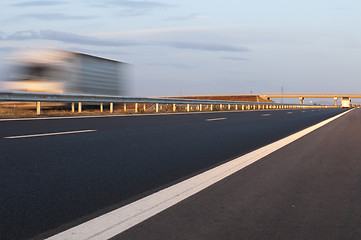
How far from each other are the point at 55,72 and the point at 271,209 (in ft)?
67.8

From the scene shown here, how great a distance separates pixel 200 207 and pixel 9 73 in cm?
2102

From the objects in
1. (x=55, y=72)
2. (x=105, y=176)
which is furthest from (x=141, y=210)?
(x=55, y=72)

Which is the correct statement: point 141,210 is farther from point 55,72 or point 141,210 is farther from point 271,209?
point 55,72

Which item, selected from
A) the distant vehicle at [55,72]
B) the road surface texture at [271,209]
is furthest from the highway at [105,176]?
the distant vehicle at [55,72]

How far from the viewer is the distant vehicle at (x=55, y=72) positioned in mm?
20922

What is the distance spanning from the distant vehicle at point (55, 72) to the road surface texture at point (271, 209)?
18590 mm

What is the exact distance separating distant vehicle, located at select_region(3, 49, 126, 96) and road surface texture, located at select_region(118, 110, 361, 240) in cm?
1859

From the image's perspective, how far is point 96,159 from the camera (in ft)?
18.0

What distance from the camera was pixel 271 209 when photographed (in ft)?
10.6

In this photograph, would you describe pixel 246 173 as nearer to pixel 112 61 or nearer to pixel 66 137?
pixel 66 137

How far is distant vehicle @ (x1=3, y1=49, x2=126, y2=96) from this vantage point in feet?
68.6

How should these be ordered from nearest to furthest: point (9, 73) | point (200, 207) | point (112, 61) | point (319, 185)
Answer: point (200, 207)
point (319, 185)
point (9, 73)
point (112, 61)

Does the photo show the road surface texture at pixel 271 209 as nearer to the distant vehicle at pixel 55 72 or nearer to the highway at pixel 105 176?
the highway at pixel 105 176

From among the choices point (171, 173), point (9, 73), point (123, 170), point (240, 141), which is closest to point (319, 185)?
point (171, 173)
